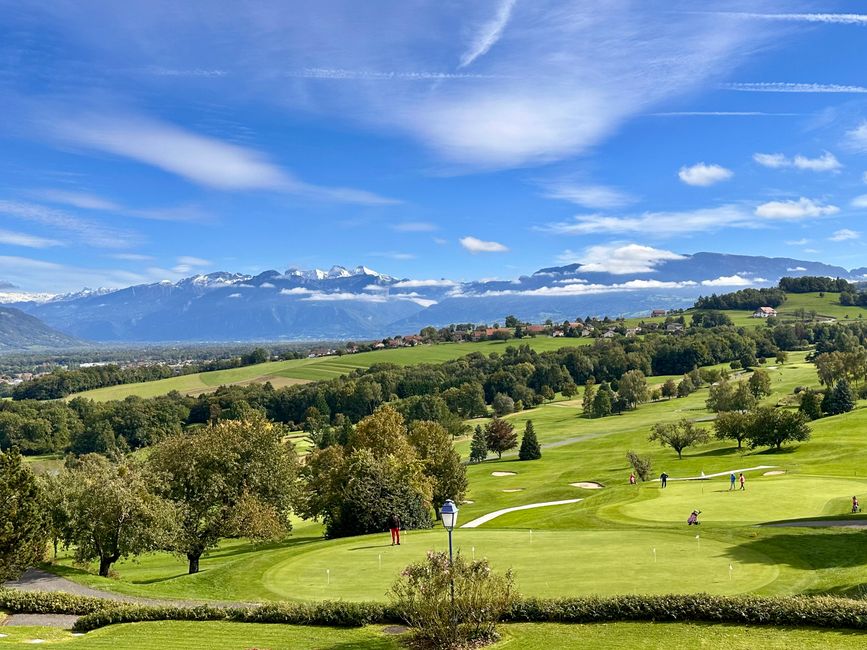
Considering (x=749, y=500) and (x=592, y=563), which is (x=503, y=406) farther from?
(x=592, y=563)

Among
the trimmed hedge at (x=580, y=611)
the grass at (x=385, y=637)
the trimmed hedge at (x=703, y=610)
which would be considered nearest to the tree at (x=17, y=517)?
the trimmed hedge at (x=580, y=611)

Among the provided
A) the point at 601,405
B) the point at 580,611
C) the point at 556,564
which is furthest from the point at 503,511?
the point at 601,405

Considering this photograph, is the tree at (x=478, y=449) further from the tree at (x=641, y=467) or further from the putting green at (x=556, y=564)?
the putting green at (x=556, y=564)

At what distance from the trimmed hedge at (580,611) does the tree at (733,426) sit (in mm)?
63369

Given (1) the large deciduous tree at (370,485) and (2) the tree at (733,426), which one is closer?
(1) the large deciduous tree at (370,485)

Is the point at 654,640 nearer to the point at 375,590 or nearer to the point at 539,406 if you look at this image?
the point at 375,590

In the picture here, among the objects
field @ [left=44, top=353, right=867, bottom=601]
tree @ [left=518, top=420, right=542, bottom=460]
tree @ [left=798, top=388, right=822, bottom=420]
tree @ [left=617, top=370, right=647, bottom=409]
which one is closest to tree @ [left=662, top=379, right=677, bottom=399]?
tree @ [left=617, top=370, right=647, bottom=409]

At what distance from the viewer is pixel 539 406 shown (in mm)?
160375

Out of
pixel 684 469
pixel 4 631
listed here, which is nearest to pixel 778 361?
pixel 684 469

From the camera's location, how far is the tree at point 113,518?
36.9 meters

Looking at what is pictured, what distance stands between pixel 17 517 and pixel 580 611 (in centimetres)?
2676

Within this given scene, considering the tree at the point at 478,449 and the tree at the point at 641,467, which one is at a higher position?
the tree at the point at 641,467

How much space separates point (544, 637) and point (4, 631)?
1921 cm

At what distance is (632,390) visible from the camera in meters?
138
